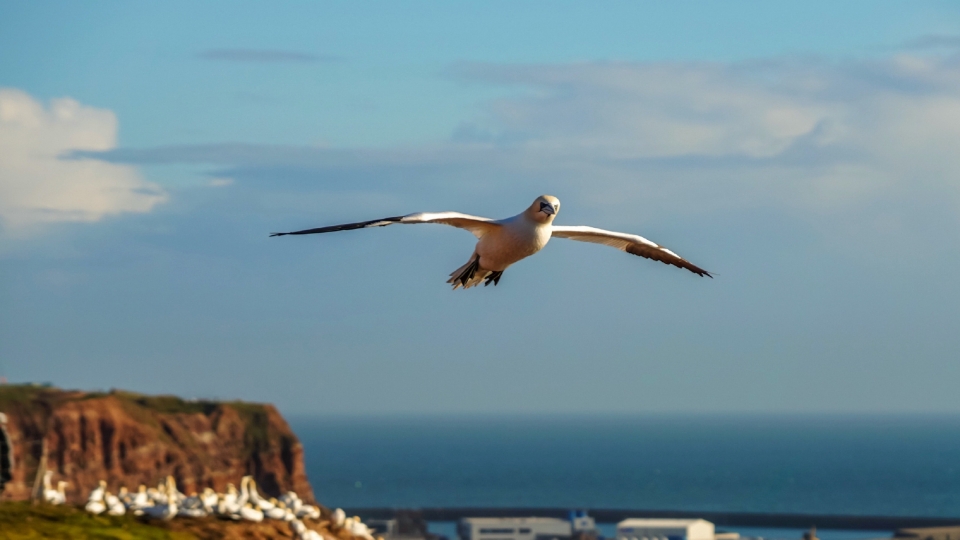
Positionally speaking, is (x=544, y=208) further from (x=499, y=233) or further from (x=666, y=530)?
(x=666, y=530)

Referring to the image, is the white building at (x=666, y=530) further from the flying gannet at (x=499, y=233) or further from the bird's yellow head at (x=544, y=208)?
the bird's yellow head at (x=544, y=208)

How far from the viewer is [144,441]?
67.9m

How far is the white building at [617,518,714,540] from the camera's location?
237 ft

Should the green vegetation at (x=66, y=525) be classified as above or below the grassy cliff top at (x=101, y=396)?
below

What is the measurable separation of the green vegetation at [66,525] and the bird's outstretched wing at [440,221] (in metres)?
11.9

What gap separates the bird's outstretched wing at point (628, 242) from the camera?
1382cm

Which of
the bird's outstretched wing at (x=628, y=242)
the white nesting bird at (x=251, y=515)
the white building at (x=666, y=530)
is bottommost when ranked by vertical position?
the white nesting bird at (x=251, y=515)

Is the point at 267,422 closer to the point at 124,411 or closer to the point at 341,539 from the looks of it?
the point at 124,411

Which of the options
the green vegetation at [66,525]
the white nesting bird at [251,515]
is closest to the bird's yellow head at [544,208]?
the green vegetation at [66,525]

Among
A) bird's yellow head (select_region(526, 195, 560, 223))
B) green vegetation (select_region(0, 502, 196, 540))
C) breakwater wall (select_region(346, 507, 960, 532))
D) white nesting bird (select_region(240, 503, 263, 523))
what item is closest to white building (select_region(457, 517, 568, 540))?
breakwater wall (select_region(346, 507, 960, 532))

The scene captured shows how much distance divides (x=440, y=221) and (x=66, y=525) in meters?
14.2

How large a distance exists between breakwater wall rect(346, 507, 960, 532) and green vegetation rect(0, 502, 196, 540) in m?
81.9

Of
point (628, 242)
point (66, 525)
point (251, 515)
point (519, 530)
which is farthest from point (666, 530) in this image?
point (628, 242)

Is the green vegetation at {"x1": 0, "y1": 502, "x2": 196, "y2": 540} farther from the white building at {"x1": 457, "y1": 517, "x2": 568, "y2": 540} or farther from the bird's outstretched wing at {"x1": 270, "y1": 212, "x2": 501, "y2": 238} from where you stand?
the white building at {"x1": 457, "y1": 517, "x2": 568, "y2": 540}
